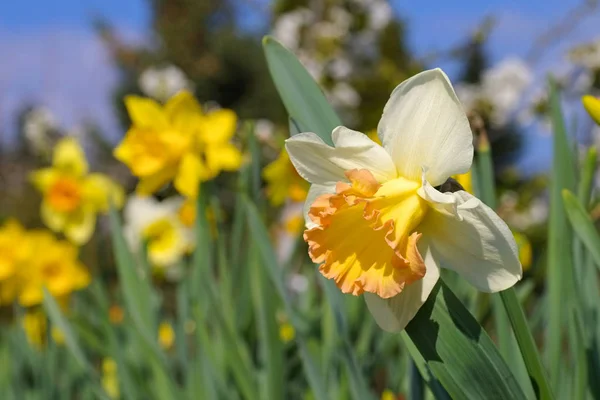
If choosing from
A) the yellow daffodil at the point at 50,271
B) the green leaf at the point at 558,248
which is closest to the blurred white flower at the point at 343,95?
the yellow daffodil at the point at 50,271

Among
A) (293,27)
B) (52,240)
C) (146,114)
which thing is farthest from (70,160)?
(293,27)

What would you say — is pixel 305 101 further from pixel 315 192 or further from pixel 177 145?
pixel 177 145

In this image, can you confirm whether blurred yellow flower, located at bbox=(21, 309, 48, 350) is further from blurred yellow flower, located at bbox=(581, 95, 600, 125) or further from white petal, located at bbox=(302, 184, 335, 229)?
blurred yellow flower, located at bbox=(581, 95, 600, 125)

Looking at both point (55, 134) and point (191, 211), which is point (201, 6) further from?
point (191, 211)

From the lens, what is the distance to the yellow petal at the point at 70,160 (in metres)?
1.69

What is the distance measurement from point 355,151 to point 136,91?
9271mm

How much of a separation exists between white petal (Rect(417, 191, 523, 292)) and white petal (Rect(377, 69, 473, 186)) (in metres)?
0.03

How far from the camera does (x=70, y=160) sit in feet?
5.62

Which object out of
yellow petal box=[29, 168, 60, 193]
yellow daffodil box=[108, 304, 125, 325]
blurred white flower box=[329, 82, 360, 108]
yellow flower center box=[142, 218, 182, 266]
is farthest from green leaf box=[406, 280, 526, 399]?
blurred white flower box=[329, 82, 360, 108]

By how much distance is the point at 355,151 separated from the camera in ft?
1.36

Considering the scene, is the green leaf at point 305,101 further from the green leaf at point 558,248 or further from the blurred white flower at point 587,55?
the blurred white flower at point 587,55

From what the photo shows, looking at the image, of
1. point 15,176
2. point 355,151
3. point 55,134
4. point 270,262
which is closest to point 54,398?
point 270,262

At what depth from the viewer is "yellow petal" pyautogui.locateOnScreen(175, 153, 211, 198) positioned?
3.49 feet

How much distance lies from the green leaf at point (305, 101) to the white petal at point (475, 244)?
0.41 ft
